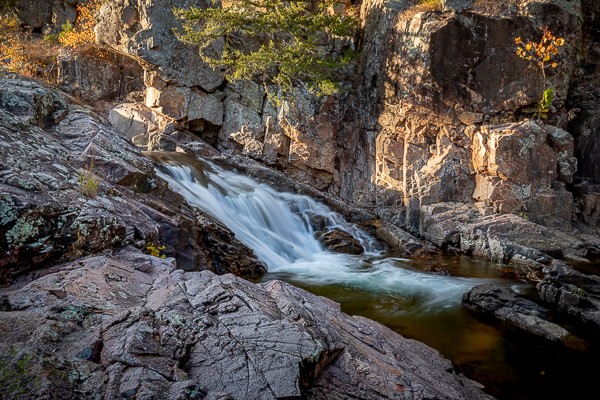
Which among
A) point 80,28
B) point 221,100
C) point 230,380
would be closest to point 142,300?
point 230,380

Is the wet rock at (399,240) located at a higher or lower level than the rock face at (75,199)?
lower

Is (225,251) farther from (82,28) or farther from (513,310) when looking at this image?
(82,28)

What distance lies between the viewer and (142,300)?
146 inches

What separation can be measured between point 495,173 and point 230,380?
11748mm

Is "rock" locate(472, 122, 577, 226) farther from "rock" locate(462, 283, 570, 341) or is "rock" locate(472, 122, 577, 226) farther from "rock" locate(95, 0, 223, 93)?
"rock" locate(95, 0, 223, 93)

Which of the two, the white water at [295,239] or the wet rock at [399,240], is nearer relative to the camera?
the white water at [295,239]

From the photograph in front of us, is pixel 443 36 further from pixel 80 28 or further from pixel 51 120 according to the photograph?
pixel 80 28

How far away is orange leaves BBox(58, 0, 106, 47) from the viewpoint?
17.8 m

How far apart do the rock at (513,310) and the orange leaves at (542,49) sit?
27.7ft

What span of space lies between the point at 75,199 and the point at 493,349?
6.14 metres

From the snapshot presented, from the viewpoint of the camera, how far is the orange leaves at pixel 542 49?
488 inches

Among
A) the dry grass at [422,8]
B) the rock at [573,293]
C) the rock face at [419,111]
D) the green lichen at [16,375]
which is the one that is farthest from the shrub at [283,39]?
the green lichen at [16,375]

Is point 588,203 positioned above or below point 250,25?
below

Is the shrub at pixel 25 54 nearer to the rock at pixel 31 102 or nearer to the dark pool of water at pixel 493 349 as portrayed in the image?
the rock at pixel 31 102
